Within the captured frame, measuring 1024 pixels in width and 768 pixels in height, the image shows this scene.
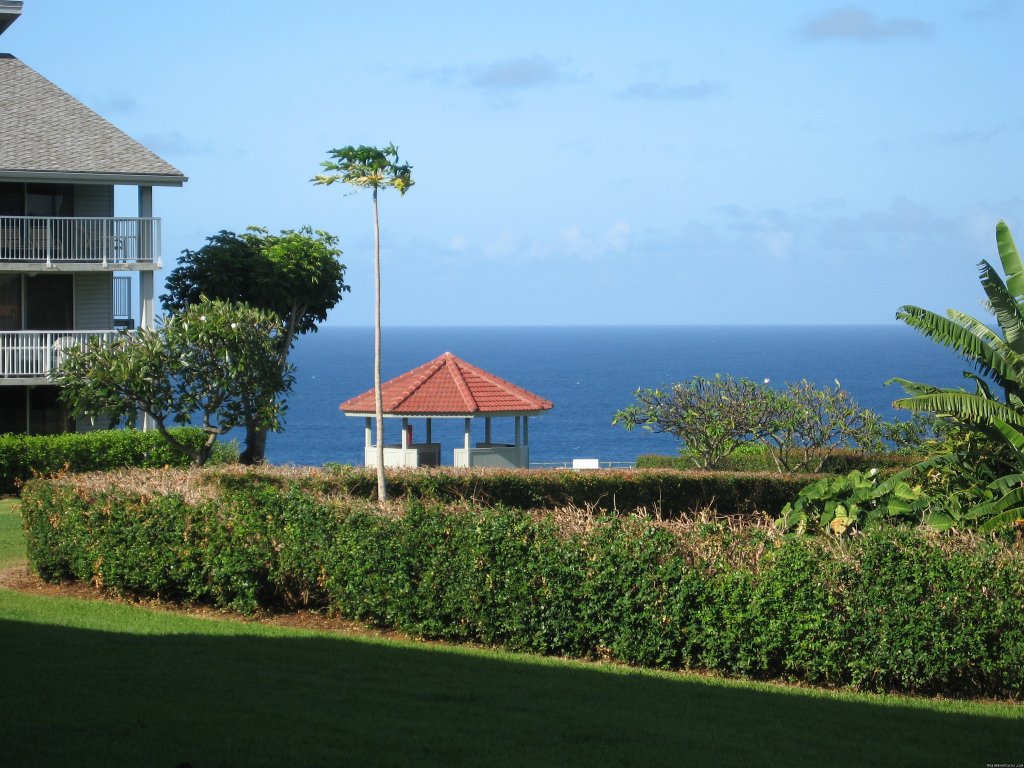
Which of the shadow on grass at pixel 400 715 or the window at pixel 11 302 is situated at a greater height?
the window at pixel 11 302

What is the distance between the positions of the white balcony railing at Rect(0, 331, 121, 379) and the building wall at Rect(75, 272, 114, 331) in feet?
7.19

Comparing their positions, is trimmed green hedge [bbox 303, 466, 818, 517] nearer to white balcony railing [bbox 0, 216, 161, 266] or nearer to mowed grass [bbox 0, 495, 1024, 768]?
mowed grass [bbox 0, 495, 1024, 768]

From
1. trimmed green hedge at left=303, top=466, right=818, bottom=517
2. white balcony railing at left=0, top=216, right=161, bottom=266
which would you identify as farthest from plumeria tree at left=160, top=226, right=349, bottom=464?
trimmed green hedge at left=303, top=466, right=818, bottom=517

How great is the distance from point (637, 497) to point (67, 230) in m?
15.5

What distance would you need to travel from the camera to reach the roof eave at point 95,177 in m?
27.1

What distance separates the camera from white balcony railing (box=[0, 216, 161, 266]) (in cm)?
2781

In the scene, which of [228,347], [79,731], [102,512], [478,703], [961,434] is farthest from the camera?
[228,347]

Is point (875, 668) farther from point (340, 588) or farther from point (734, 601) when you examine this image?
point (340, 588)

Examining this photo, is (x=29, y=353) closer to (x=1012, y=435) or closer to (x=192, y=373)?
(x=192, y=373)

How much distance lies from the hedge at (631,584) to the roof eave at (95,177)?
1650 centimetres

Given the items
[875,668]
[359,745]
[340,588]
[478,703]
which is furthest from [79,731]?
[875,668]

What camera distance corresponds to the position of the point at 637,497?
22516mm

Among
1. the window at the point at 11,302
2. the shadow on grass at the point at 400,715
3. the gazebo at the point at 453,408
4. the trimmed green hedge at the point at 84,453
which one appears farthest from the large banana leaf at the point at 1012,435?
the window at the point at 11,302

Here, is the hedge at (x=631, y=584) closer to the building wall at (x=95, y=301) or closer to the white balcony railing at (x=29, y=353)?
the white balcony railing at (x=29, y=353)
